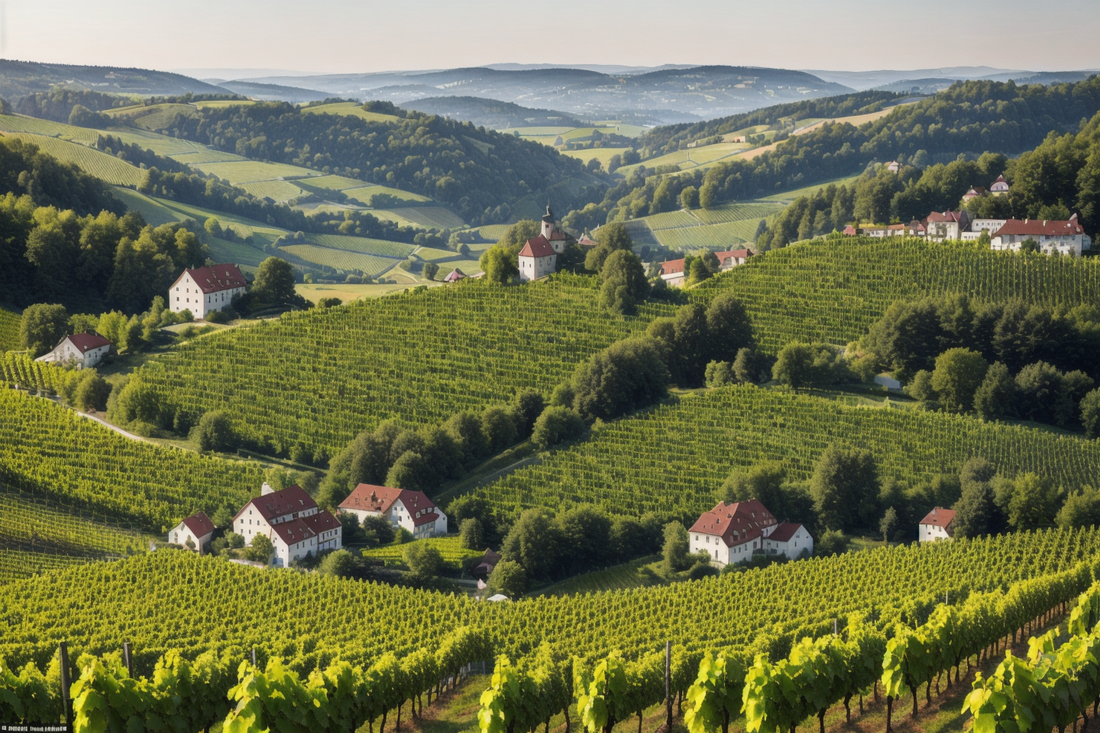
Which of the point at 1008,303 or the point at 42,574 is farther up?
the point at 1008,303

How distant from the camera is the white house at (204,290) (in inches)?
3152

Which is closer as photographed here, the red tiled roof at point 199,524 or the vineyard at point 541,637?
the vineyard at point 541,637

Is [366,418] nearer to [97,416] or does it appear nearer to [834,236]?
[97,416]

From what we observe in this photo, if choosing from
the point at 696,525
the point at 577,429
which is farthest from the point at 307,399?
the point at 696,525

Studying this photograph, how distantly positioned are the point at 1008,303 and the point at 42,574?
49.9 meters

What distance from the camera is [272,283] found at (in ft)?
272

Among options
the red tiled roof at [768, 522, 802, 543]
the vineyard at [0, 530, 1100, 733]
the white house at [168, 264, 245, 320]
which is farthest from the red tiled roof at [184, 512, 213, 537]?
the white house at [168, 264, 245, 320]

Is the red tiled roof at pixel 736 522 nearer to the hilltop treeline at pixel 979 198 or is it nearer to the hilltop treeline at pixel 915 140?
the hilltop treeline at pixel 979 198

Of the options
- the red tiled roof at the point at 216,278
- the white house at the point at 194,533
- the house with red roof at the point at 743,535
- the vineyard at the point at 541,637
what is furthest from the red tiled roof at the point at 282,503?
the red tiled roof at the point at 216,278

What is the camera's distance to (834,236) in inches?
3282

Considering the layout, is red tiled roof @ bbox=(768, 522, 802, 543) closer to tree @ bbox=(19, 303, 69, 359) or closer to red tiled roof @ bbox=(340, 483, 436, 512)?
red tiled roof @ bbox=(340, 483, 436, 512)

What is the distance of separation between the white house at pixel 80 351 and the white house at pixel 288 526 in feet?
76.4

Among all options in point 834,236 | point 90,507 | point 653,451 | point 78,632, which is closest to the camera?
point 78,632

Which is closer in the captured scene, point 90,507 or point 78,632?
point 78,632
